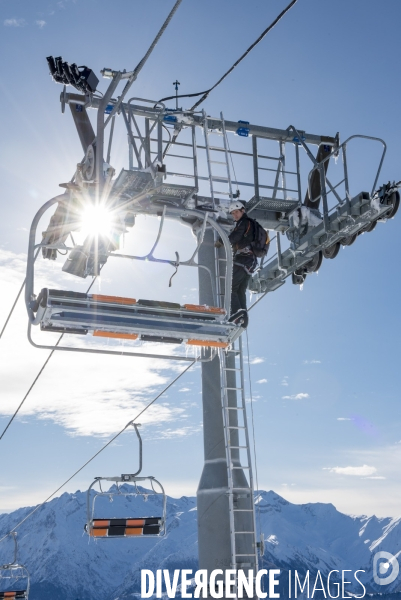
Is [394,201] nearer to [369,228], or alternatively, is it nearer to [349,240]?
[369,228]

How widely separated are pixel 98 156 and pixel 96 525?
24.3ft

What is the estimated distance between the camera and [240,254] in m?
11.8

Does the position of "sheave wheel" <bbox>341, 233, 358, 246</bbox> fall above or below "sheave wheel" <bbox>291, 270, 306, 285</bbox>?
below

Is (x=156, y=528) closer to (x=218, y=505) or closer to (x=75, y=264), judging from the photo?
(x=218, y=505)

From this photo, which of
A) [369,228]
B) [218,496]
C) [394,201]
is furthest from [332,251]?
[218,496]

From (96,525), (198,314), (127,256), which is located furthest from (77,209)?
(96,525)

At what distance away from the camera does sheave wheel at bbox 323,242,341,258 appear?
13.9 m

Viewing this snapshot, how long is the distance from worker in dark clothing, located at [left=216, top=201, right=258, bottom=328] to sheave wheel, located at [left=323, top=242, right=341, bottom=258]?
97.8 inches

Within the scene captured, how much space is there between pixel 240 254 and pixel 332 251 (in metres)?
2.84

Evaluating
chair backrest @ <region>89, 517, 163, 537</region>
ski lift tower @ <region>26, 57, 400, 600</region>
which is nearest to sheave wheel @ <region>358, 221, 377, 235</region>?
ski lift tower @ <region>26, 57, 400, 600</region>

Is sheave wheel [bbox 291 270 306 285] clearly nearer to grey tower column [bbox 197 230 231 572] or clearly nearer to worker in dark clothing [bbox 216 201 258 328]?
grey tower column [bbox 197 230 231 572]

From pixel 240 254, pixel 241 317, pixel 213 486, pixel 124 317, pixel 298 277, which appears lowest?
pixel 213 486

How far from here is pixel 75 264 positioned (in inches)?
404

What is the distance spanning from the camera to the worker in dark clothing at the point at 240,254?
1154 cm
